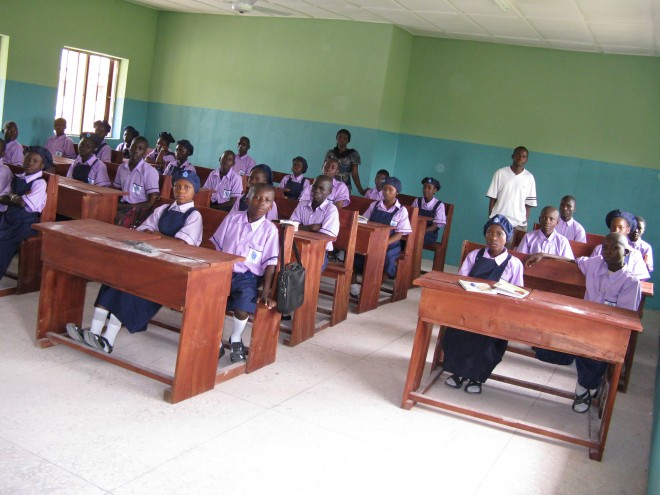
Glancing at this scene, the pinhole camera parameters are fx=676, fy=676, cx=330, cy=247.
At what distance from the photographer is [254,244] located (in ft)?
13.8

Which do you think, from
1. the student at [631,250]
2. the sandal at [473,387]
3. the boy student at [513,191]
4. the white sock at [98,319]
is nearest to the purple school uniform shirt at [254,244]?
the white sock at [98,319]

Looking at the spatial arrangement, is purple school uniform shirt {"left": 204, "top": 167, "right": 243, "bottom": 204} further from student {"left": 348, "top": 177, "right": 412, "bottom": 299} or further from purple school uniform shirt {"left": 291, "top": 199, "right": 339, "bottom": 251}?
purple school uniform shirt {"left": 291, "top": 199, "right": 339, "bottom": 251}

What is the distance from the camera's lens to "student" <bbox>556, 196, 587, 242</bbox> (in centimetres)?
646

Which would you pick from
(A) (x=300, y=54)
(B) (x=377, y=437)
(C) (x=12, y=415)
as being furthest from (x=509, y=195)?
(C) (x=12, y=415)

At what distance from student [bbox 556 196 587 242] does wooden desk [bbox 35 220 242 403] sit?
3.91m

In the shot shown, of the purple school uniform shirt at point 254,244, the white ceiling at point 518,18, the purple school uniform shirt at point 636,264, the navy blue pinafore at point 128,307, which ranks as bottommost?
the navy blue pinafore at point 128,307

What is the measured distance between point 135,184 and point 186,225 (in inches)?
81.6

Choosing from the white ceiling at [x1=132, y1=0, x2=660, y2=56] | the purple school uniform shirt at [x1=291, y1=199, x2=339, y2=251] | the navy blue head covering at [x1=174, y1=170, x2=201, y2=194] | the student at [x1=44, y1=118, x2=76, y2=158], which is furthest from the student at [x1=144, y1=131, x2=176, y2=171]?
the navy blue head covering at [x1=174, y1=170, x2=201, y2=194]

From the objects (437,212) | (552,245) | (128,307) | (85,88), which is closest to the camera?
(128,307)

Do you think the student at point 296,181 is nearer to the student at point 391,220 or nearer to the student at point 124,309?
the student at point 391,220

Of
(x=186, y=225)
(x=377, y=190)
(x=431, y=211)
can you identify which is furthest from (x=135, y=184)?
(x=431, y=211)

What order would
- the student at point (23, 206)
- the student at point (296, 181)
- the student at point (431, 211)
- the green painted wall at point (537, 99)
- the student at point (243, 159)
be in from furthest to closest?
the student at point (243, 159)
the green painted wall at point (537, 99)
the student at point (296, 181)
the student at point (431, 211)
the student at point (23, 206)

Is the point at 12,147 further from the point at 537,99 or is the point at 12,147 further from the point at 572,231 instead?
the point at 537,99

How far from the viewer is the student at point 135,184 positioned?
6.02 m
